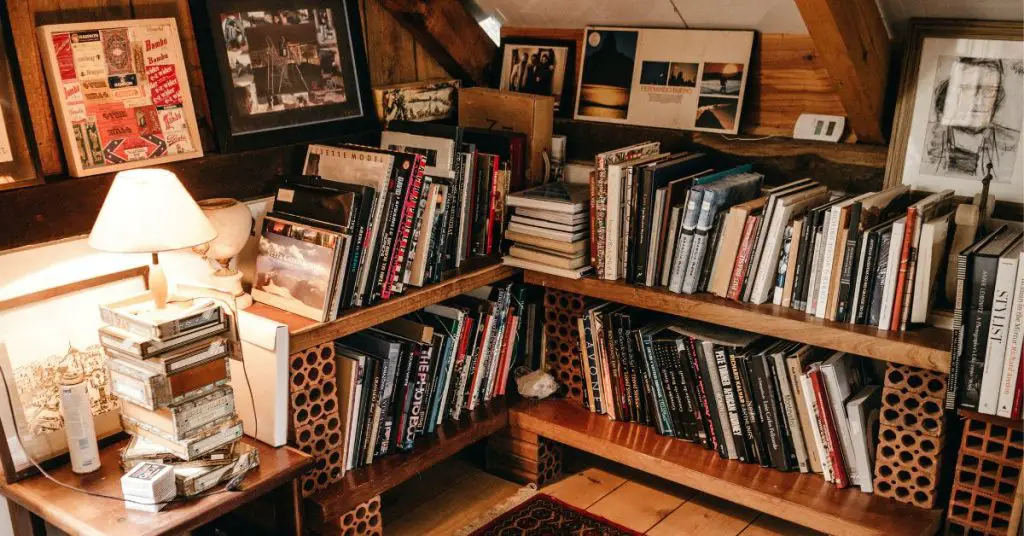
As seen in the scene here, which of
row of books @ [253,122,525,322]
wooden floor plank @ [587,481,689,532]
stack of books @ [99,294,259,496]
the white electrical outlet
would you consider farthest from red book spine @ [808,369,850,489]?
stack of books @ [99,294,259,496]

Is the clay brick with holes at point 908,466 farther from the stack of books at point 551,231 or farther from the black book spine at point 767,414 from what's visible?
the stack of books at point 551,231

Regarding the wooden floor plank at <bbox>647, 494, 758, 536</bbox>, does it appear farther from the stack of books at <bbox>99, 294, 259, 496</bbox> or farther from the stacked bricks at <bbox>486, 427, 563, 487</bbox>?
the stack of books at <bbox>99, 294, 259, 496</bbox>

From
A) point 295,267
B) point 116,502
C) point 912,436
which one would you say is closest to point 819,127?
point 912,436

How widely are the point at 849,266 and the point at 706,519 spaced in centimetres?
86

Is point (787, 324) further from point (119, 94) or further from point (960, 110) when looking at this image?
point (119, 94)

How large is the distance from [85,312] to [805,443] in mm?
1753

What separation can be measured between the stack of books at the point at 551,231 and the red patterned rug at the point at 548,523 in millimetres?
674

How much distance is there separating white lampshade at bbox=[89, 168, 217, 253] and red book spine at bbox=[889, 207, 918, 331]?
153 cm

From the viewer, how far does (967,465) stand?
1.98m

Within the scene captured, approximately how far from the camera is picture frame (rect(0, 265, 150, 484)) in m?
1.77

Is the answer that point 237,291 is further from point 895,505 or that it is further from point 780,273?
point 895,505

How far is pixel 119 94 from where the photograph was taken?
194 centimetres

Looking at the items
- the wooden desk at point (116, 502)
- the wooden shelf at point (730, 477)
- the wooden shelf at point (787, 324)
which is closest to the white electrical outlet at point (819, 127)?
the wooden shelf at point (787, 324)

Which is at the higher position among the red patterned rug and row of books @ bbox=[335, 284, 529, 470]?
row of books @ bbox=[335, 284, 529, 470]
